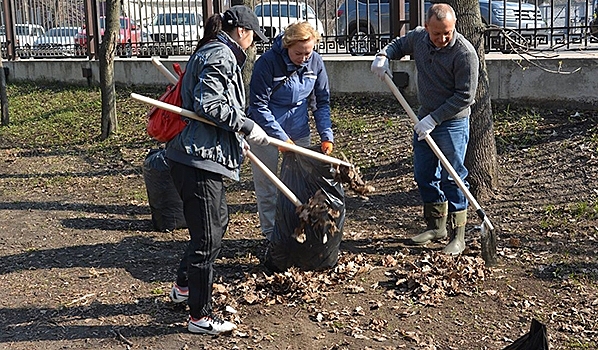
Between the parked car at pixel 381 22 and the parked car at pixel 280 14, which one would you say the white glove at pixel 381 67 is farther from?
the parked car at pixel 280 14

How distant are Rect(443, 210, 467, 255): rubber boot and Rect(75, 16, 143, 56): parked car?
9071 mm

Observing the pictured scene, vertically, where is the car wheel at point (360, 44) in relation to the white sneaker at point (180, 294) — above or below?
above

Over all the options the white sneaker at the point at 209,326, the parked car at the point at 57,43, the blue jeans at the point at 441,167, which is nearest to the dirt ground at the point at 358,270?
the white sneaker at the point at 209,326

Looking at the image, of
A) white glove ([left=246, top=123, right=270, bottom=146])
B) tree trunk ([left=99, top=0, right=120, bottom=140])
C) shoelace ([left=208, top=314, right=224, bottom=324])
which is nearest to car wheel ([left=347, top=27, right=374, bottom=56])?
tree trunk ([left=99, top=0, right=120, bottom=140])

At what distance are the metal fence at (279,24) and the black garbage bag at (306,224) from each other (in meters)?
2.14

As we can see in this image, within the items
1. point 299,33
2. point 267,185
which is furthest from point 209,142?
point 267,185

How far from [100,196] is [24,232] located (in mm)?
1289

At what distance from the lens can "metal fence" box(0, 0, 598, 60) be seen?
26.4 ft

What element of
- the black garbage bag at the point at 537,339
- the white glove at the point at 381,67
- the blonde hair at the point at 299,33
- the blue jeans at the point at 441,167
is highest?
the blonde hair at the point at 299,33

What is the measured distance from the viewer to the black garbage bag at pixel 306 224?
493cm

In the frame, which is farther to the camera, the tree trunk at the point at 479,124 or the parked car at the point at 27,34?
Result: the parked car at the point at 27,34

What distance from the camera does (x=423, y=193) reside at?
5660 mm

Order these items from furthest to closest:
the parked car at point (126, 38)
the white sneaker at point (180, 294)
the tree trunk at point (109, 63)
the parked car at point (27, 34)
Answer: the parked car at point (27, 34)
the parked car at point (126, 38)
the tree trunk at point (109, 63)
the white sneaker at point (180, 294)

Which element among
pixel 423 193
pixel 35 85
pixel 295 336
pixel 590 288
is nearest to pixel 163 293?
pixel 295 336
